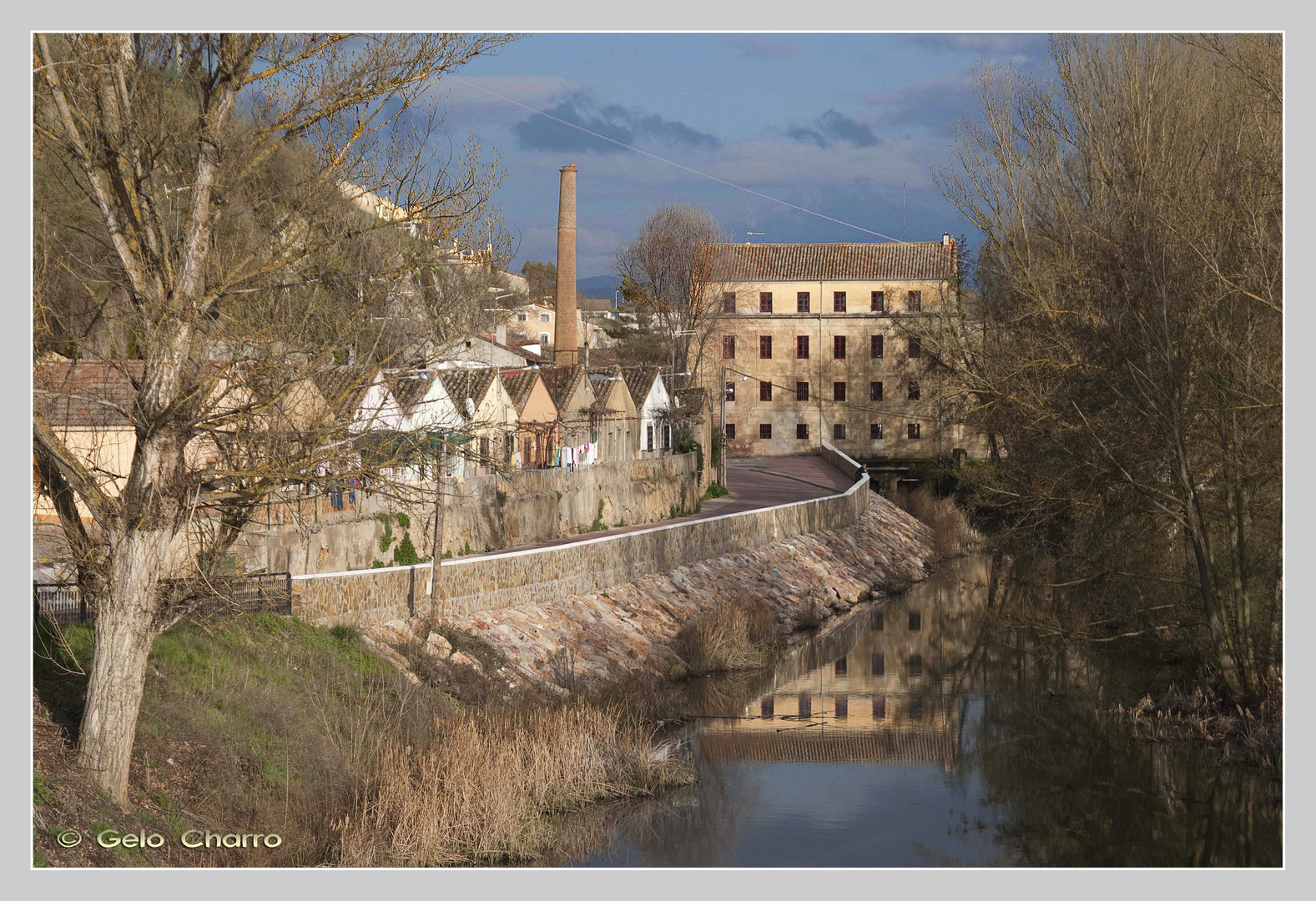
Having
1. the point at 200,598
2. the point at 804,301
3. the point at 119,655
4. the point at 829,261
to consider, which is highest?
the point at 829,261

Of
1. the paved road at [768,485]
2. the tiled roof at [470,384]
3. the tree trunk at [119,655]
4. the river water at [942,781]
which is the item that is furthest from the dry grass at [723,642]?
the tree trunk at [119,655]

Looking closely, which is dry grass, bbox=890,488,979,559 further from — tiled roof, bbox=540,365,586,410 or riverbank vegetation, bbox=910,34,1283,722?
Answer: riverbank vegetation, bbox=910,34,1283,722

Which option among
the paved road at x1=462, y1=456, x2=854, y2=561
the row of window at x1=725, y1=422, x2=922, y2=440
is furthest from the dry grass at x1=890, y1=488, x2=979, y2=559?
the row of window at x1=725, y1=422, x2=922, y2=440

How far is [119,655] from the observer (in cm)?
1073

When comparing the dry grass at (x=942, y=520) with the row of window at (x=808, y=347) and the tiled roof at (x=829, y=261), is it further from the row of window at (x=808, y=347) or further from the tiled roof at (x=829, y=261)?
the tiled roof at (x=829, y=261)

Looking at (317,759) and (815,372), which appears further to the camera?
(815,372)

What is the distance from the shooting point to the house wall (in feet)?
221

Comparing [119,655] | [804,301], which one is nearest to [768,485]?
[804,301]

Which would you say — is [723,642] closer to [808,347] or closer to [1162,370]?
[1162,370]

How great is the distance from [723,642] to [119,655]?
14.9 m

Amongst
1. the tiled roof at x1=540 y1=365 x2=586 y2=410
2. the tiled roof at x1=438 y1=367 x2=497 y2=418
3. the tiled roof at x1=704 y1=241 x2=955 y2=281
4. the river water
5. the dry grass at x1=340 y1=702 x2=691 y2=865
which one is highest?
the tiled roof at x1=704 y1=241 x2=955 y2=281

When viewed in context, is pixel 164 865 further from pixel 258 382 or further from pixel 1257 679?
pixel 1257 679

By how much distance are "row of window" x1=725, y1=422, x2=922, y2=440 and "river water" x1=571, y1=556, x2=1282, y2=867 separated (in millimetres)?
42241

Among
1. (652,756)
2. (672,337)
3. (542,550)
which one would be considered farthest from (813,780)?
(672,337)
